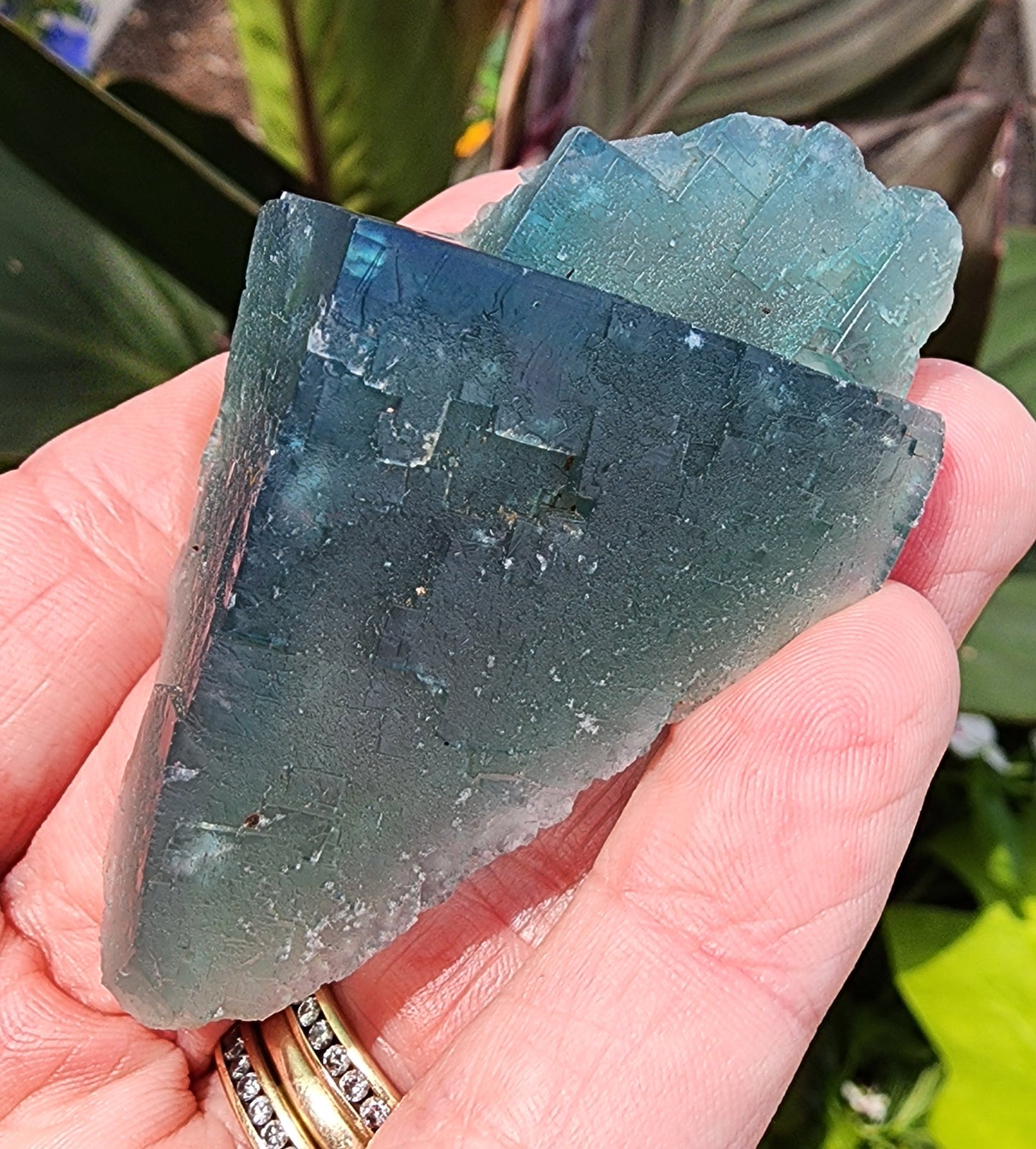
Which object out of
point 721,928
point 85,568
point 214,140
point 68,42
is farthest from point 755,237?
point 68,42

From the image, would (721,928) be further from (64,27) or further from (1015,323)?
(64,27)

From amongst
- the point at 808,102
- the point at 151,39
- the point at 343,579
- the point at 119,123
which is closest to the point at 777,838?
the point at 343,579

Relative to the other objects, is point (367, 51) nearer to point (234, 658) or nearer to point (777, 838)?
point (234, 658)

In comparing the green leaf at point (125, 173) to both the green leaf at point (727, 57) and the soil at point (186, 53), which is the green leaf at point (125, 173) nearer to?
the green leaf at point (727, 57)

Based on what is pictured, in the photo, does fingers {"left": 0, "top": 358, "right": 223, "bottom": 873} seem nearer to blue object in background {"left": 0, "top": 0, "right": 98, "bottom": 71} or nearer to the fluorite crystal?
the fluorite crystal

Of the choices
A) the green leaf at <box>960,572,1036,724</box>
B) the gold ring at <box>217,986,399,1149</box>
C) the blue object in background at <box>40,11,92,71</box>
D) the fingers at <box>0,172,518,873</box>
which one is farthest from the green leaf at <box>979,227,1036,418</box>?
the blue object in background at <box>40,11,92,71</box>

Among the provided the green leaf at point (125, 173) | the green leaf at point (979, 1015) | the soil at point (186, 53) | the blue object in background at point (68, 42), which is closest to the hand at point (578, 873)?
the green leaf at point (125, 173)
